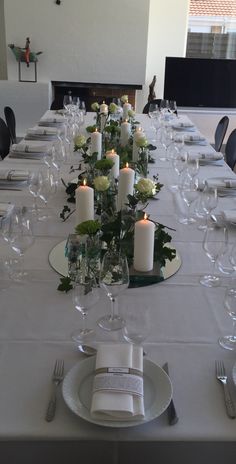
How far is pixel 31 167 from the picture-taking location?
9.88ft

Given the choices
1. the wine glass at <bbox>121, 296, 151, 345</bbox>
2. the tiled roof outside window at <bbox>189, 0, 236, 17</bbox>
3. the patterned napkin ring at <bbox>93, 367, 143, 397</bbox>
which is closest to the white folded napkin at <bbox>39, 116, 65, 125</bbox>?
the wine glass at <bbox>121, 296, 151, 345</bbox>

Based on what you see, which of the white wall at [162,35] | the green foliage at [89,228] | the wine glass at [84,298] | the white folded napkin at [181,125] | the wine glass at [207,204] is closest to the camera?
the wine glass at [84,298]

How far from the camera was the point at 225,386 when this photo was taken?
3.92 ft

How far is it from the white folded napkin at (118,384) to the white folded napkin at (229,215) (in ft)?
3.57

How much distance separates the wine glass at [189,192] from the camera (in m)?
2.28

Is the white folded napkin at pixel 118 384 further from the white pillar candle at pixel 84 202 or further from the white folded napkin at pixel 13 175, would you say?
the white folded napkin at pixel 13 175

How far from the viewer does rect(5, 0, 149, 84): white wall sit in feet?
21.7

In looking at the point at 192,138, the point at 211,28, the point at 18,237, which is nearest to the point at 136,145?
the point at 192,138

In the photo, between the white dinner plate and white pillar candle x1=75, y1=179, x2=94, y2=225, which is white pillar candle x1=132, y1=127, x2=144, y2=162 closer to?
white pillar candle x1=75, y1=179, x2=94, y2=225

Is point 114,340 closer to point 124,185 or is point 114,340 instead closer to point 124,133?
point 124,185

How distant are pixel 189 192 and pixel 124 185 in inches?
18.4

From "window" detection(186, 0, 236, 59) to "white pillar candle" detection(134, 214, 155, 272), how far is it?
661 centimetres

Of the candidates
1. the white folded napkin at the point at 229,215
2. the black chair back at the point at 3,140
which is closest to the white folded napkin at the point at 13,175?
the white folded napkin at the point at 229,215

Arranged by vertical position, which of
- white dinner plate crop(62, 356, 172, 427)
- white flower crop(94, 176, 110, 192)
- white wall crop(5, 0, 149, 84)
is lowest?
white dinner plate crop(62, 356, 172, 427)
